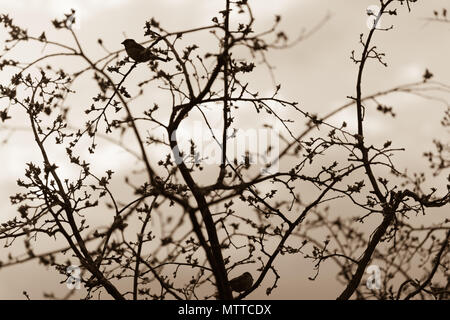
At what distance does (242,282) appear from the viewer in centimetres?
543

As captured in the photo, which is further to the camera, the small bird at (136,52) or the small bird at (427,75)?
the small bird at (427,75)

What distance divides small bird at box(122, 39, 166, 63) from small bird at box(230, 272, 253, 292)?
2.22 m

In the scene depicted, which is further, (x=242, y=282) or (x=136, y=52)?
(x=242, y=282)

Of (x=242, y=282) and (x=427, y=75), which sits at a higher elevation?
(x=427, y=75)

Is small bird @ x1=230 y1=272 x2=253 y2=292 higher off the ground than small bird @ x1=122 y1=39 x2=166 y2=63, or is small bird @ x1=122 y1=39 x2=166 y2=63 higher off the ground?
small bird @ x1=122 y1=39 x2=166 y2=63

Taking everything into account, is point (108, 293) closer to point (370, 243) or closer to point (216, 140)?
point (216, 140)

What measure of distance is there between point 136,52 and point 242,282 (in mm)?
2404

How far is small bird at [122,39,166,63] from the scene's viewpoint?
15.5 feet

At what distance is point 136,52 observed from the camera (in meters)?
4.79

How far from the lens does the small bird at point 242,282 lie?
214 inches

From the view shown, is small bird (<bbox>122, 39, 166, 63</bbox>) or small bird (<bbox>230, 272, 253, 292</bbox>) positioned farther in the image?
small bird (<bbox>230, 272, 253, 292</bbox>)

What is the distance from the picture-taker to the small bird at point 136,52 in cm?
472

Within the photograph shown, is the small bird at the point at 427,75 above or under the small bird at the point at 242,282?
above

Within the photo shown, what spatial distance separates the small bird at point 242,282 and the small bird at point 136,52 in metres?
2.22
